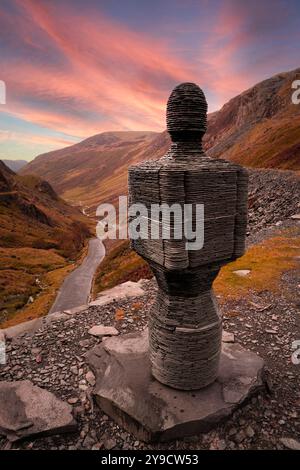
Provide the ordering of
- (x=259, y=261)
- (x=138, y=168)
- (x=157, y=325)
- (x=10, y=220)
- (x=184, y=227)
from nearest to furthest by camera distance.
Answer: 1. (x=184, y=227)
2. (x=138, y=168)
3. (x=157, y=325)
4. (x=259, y=261)
5. (x=10, y=220)

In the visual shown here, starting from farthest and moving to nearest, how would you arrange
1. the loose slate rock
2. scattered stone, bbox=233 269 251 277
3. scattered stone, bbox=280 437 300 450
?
scattered stone, bbox=233 269 251 277 → the loose slate rock → scattered stone, bbox=280 437 300 450

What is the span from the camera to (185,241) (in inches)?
263

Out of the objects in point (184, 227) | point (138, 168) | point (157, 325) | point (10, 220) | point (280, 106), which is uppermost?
point (280, 106)

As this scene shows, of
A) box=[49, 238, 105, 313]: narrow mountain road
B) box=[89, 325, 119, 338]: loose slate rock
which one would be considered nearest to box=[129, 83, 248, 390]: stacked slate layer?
box=[89, 325, 119, 338]: loose slate rock

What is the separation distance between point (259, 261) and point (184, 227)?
13585mm

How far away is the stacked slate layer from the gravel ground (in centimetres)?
124

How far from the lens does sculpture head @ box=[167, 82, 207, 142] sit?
6.73 meters

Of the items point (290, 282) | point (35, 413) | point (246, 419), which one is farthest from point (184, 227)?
point (290, 282)

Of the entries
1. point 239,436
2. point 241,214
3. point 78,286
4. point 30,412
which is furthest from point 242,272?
point 78,286

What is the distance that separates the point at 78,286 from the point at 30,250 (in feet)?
113

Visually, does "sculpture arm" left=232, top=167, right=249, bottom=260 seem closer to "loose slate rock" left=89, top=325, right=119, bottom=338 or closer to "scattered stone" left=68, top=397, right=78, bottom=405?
"scattered stone" left=68, top=397, right=78, bottom=405

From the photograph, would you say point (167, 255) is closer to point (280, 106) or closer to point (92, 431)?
point (92, 431)

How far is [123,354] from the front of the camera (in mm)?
9195

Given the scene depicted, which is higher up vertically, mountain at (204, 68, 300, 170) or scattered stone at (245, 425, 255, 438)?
mountain at (204, 68, 300, 170)
